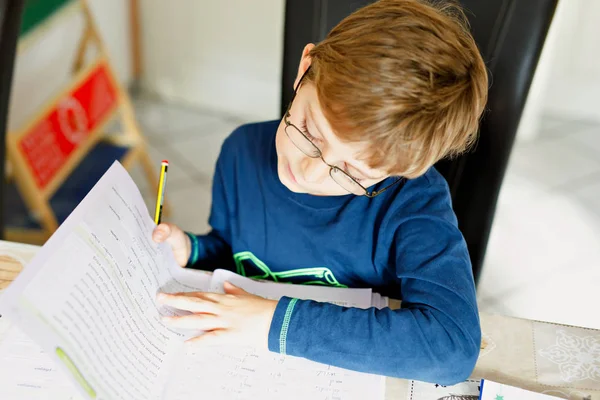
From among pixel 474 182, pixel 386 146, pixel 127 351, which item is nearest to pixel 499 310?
Result: pixel 474 182

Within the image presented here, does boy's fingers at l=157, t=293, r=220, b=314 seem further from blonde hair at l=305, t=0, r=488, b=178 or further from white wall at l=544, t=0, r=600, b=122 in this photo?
white wall at l=544, t=0, r=600, b=122

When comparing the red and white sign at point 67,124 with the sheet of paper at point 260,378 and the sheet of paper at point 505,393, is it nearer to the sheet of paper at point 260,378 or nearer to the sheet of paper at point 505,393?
the sheet of paper at point 260,378

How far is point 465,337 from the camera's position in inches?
31.0

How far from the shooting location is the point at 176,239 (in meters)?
0.93

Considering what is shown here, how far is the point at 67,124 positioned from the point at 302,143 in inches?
49.6

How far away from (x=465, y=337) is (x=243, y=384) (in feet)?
0.92

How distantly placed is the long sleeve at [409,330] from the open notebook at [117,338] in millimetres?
31

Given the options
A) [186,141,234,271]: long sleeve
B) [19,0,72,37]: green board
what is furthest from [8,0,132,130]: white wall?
[186,141,234,271]: long sleeve


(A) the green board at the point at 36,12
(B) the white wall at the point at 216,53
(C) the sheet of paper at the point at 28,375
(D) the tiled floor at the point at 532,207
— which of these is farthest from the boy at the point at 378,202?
(B) the white wall at the point at 216,53

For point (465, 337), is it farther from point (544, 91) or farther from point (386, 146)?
point (544, 91)

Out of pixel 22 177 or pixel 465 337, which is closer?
pixel 465 337

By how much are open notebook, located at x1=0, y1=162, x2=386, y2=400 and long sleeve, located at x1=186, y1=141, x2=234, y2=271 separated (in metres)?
0.16

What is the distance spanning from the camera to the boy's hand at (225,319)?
31.5 inches

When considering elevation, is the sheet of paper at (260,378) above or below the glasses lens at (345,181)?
below
